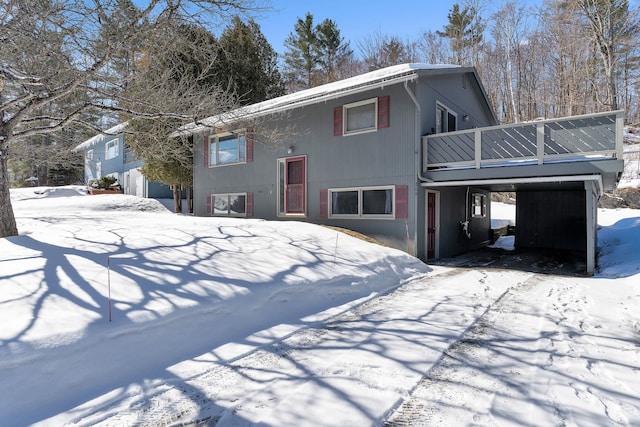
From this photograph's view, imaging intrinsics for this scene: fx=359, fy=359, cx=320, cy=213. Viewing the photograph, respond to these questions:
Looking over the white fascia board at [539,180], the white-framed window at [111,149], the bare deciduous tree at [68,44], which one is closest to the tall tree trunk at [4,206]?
the bare deciduous tree at [68,44]

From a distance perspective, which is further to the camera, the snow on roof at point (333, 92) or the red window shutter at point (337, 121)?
the red window shutter at point (337, 121)

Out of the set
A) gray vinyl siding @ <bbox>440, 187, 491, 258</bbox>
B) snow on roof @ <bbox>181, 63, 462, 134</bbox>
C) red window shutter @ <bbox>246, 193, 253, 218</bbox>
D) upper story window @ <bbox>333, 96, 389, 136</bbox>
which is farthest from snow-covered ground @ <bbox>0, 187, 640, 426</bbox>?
red window shutter @ <bbox>246, 193, 253, 218</bbox>

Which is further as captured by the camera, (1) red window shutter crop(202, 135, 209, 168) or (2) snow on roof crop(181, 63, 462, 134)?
(1) red window shutter crop(202, 135, 209, 168)

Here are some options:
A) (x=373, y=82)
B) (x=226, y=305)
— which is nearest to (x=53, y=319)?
(x=226, y=305)

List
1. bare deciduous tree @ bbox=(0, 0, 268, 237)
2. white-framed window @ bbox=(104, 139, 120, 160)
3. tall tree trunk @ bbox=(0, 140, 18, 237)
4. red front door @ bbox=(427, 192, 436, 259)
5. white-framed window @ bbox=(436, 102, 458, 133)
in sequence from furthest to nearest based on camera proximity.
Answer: white-framed window @ bbox=(104, 139, 120, 160) < white-framed window @ bbox=(436, 102, 458, 133) < red front door @ bbox=(427, 192, 436, 259) < tall tree trunk @ bbox=(0, 140, 18, 237) < bare deciduous tree @ bbox=(0, 0, 268, 237)

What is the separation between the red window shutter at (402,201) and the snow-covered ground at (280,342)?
10.9 ft

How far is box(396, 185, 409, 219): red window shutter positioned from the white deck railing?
2.67 feet

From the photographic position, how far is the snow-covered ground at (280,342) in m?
2.62

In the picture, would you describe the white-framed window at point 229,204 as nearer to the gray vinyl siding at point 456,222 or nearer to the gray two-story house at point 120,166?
the gray vinyl siding at point 456,222

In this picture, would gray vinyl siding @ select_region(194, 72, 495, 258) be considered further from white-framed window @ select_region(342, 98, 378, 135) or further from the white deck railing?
the white deck railing

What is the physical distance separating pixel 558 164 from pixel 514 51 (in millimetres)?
21892

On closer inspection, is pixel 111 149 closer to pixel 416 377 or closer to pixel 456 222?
pixel 456 222

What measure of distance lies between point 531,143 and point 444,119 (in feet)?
10.9

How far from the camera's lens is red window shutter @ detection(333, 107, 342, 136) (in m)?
11.0
